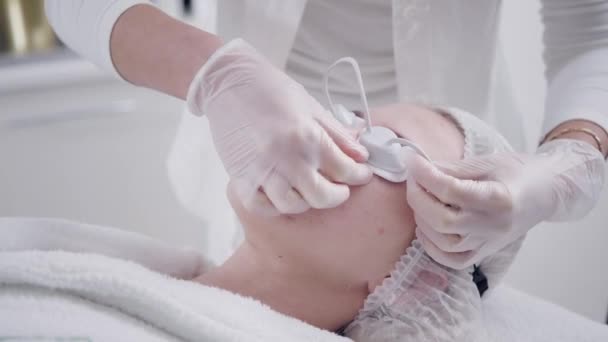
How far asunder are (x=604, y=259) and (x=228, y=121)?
0.94 m

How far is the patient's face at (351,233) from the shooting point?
2.65 ft

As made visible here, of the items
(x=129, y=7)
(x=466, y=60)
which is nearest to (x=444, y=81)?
(x=466, y=60)

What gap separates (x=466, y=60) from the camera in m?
1.17

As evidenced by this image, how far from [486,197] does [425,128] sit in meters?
0.16

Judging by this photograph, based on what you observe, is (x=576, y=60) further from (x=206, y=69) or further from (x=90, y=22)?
(x=90, y=22)

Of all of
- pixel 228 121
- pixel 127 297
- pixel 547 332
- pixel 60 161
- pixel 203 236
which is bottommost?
pixel 203 236

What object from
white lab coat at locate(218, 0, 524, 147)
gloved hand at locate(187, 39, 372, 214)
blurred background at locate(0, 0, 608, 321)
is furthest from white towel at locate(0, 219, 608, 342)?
blurred background at locate(0, 0, 608, 321)

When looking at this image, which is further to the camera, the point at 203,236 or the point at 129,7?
the point at 203,236

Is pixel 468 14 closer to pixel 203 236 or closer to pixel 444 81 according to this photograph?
pixel 444 81

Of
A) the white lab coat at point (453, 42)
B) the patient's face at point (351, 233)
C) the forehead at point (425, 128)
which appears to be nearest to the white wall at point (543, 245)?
the white lab coat at point (453, 42)

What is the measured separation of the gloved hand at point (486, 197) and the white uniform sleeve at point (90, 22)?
1.68ft

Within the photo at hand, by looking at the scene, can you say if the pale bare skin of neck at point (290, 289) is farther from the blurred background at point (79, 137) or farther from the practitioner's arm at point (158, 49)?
the blurred background at point (79, 137)

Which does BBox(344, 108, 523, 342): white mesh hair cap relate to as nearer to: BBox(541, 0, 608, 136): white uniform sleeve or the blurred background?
BBox(541, 0, 608, 136): white uniform sleeve

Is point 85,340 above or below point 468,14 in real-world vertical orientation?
below
